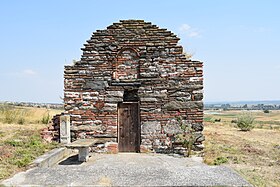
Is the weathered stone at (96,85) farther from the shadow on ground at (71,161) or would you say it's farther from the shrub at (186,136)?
the shrub at (186,136)

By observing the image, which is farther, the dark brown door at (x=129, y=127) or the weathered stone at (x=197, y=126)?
the dark brown door at (x=129, y=127)

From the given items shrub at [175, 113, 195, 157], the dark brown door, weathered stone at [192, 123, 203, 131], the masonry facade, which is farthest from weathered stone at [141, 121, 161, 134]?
weathered stone at [192, 123, 203, 131]

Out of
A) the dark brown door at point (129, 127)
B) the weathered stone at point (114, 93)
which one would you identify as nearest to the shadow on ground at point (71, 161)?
the dark brown door at point (129, 127)

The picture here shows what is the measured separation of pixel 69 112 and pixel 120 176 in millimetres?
4203

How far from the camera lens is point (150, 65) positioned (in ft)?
34.5

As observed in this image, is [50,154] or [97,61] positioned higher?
[97,61]

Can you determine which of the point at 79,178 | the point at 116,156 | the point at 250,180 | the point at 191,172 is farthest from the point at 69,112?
the point at 250,180

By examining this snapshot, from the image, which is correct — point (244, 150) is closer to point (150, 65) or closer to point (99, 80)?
point (150, 65)

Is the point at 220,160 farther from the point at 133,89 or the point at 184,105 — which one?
the point at 133,89

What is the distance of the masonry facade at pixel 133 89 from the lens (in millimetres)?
10336

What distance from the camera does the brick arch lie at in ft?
34.9

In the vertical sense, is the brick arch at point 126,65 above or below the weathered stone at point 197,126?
above

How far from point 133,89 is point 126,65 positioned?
0.91m

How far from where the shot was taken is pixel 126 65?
35.2 feet
